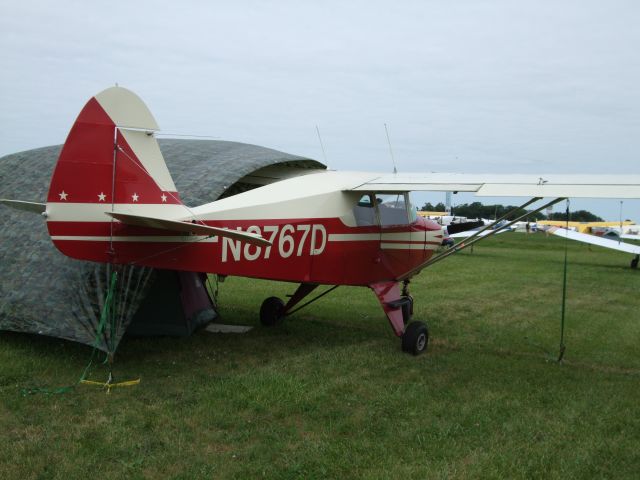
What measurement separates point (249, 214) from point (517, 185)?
10.4ft

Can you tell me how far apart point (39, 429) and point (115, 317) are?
76.4 inches

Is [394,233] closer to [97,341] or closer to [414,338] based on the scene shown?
[414,338]

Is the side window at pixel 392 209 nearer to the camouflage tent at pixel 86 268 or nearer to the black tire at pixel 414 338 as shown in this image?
the black tire at pixel 414 338

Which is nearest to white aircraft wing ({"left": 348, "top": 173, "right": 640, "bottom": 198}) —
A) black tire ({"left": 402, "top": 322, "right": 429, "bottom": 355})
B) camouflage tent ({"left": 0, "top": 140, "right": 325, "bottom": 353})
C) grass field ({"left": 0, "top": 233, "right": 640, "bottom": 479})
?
black tire ({"left": 402, "top": 322, "right": 429, "bottom": 355})

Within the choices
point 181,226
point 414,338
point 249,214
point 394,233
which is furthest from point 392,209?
point 181,226

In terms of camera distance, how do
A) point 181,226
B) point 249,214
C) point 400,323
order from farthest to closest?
point 400,323 < point 249,214 < point 181,226

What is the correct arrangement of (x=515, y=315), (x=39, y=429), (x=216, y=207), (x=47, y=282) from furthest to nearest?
(x=515, y=315), (x=47, y=282), (x=216, y=207), (x=39, y=429)

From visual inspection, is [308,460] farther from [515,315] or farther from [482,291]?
[482,291]

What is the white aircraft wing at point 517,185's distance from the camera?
627 centimetres

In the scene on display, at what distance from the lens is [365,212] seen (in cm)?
793

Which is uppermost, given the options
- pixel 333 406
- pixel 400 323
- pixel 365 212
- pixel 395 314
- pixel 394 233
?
pixel 365 212

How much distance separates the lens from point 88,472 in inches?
161

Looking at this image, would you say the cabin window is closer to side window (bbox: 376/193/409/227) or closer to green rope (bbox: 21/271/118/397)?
side window (bbox: 376/193/409/227)

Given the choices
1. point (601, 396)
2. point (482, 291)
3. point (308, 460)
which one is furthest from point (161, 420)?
point (482, 291)
